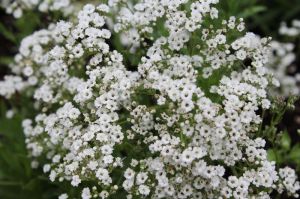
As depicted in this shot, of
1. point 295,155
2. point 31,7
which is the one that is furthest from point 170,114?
point 31,7

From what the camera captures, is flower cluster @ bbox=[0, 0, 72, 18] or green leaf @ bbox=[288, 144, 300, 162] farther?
flower cluster @ bbox=[0, 0, 72, 18]

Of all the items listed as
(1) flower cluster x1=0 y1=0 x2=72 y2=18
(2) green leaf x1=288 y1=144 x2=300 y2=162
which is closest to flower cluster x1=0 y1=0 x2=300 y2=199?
(2) green leaf x1=288 y1=144 x2=300 y2=162

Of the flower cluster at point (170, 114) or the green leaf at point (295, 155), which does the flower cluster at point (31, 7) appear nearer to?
the flower cluster at point (170, 114)

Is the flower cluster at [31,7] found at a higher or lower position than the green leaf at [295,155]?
higher

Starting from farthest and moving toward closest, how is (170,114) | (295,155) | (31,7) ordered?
(31,7) < (295,155) < (170,114)

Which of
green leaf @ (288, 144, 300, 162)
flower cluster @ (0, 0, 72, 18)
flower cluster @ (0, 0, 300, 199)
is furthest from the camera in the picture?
flower cluster @ (0, 0, 72, 18)

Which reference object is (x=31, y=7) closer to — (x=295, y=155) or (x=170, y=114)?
(x=170, y=114)

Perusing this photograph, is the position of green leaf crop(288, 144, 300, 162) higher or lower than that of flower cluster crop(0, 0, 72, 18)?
lower

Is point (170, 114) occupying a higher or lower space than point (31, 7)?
lower

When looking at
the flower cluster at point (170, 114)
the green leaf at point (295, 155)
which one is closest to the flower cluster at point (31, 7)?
the flower cluster at point (170, 114)

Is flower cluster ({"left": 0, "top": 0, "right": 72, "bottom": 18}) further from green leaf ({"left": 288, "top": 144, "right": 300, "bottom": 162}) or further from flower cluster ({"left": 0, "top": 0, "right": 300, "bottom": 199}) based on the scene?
green leaf ({"left": 288, "top": 144, "right": 300, "bottom": 162})
